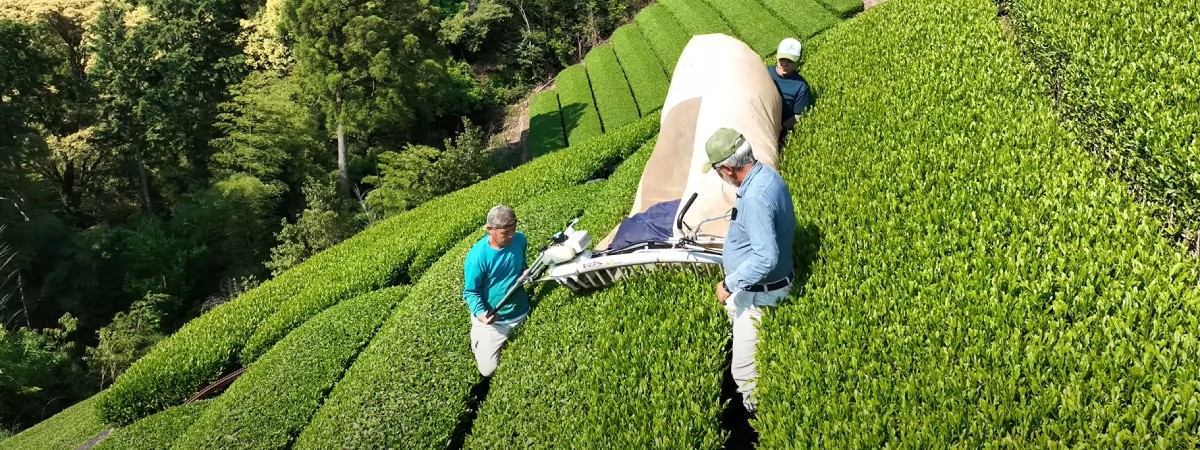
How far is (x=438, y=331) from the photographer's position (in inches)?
305

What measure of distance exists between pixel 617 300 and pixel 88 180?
3439 cm

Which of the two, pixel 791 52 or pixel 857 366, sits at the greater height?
pixel 791 52

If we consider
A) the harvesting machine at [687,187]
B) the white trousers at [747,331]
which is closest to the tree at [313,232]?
the harvesting machine at [687,187]

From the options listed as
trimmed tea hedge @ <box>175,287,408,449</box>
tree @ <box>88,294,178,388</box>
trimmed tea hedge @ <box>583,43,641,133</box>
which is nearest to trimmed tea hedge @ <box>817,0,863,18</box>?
trimmed tea hedge @ <box>583,43,641,133</box>

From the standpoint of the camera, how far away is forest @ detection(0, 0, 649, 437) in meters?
23.5

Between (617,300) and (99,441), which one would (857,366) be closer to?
(617,300)

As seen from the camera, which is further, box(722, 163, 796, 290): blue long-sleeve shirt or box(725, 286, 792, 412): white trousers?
box(725, 286, 792, 412): white trousers

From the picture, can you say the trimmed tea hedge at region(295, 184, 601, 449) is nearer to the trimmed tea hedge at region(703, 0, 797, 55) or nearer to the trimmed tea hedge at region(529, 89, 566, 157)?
the trimmed tea hedge at region(703, 0, 797, 55)

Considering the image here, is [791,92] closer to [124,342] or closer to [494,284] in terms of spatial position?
[494,284]

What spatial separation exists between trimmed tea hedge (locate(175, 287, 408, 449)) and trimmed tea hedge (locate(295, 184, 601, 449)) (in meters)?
0.57

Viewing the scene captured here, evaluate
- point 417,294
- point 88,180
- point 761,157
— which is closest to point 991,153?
point 761,157

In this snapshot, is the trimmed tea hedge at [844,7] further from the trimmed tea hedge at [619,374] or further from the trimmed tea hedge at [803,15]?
the trimmed tea hedge at [619,374]

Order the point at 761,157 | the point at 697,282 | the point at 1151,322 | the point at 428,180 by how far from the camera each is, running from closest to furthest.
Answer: the point at 1151,322, the point at 697,282, the point at 761,157, the point at 428,180

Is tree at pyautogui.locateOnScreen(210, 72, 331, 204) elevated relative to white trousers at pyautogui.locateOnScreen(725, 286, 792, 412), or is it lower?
elevated
